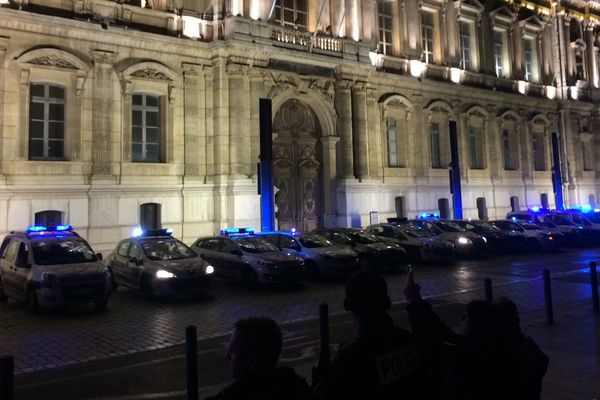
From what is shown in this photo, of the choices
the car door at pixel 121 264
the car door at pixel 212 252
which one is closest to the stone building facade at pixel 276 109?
the car door at pixel 212 252

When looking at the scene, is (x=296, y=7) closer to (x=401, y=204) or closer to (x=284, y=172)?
(x=284, y=172)

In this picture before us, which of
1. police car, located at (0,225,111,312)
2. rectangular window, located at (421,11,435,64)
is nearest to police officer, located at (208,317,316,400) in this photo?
police car, located at (0,225,111,312)

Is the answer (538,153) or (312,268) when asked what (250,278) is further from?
(538,153)

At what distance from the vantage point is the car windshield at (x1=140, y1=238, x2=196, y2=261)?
1374 centimetres

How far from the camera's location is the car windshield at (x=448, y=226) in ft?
70.7

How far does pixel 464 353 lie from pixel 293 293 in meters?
11.1

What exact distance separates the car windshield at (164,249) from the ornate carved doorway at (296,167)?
35.6 feet

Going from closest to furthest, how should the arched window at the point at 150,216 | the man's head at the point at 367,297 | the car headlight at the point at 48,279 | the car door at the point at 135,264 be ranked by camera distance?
the man's head at the point at 367,297 → the car headlight at the point at 48,279 → the car door at the point at 135,264 → the arched window at the point at 150,216

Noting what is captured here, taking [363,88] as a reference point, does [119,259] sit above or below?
below

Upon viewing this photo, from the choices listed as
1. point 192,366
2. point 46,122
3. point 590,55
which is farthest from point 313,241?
point 590,55

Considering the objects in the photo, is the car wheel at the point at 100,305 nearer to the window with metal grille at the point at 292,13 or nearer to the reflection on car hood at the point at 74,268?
the reflection on car hood at the point at 74,268

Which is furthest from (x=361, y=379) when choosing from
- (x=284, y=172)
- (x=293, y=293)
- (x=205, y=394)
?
(x=284, y=172)

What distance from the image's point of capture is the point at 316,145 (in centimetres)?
2636

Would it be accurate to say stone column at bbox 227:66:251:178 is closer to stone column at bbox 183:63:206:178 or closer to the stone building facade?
the stone building facade
